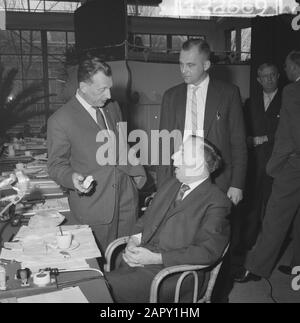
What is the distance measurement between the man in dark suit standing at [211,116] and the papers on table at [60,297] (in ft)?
4.74

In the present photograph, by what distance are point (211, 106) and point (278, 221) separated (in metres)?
1.15

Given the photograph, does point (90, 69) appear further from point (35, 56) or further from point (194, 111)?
point (35, 56)

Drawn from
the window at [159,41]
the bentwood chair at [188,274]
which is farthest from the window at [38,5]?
the bentwood chair at [188,274]

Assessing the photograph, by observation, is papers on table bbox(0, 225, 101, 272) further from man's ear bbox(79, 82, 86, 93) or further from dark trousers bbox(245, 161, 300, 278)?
dark trousers bbox(245, 161, 300, 278)

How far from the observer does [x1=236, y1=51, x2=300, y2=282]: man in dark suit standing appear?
303cm

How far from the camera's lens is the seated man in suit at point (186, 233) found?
6.51 feet

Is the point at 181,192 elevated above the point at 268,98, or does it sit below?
below

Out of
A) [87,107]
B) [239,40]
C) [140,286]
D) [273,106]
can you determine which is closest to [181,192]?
[140,286]

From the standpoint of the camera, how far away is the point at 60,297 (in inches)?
58.9

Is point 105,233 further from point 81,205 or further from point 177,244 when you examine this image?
point 177,244

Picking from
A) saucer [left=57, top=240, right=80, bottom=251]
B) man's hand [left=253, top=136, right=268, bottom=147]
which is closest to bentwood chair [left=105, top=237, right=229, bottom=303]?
saucer [left=57, top=240, right=80, bottom=251]

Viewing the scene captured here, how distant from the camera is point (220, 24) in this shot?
384 inches

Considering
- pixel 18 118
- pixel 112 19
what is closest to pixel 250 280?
pixel 18 118

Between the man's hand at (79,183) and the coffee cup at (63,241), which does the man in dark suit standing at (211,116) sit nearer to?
the man's hand at (79,183)
